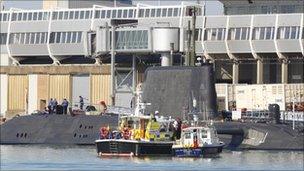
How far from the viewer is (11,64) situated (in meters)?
110

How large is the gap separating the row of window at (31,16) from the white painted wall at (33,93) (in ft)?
18.6

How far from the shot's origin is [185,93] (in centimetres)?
6750

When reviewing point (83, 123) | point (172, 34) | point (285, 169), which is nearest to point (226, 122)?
point (83, 123)

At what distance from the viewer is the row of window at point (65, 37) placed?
106062 mm

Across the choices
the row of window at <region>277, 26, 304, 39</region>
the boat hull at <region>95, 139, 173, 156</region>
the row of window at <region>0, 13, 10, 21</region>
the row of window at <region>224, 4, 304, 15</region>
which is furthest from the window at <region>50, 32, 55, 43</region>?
the boat hull at <region>95, 139, 173, 156</region>

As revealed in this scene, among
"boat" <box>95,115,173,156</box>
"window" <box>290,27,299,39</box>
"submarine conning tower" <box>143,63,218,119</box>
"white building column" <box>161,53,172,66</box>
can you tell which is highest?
"window" <box>290,27,299,39</box>

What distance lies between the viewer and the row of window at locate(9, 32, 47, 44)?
10775cm

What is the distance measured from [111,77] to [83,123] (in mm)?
24446

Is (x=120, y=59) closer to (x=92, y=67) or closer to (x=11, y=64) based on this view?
(x=92, y=67)

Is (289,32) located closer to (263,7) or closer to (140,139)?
(263,7)

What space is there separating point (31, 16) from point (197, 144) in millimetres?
51589

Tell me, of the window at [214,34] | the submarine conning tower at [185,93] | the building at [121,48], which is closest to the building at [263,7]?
the building at [121,48]

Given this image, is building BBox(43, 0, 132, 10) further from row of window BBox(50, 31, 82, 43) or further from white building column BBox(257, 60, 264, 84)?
white building column BBox(257, 60, 264, 84)

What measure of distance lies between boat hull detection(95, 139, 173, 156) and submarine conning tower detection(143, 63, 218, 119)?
5.97 meters
